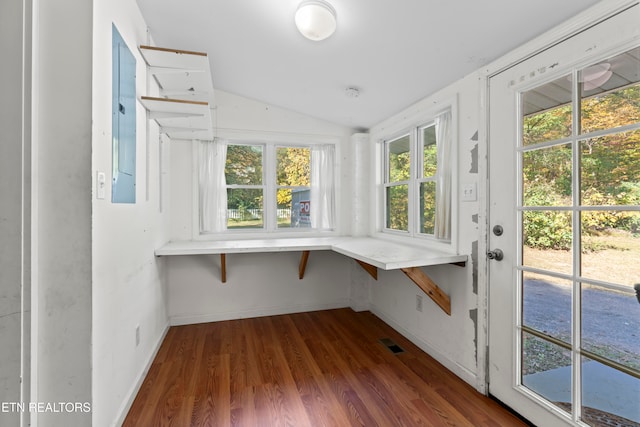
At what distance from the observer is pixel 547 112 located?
4.76 feet

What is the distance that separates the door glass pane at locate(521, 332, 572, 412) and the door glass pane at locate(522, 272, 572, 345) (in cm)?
7

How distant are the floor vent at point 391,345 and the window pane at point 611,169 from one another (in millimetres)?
1653

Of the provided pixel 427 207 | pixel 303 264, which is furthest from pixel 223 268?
pixel 427 207

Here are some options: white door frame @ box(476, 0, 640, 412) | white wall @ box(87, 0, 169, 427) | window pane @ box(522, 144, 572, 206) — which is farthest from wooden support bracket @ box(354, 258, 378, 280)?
white wall @ box(87, 0, 169, 427)

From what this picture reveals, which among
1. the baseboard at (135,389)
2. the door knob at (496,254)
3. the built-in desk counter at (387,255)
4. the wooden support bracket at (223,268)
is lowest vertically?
the baseboard at (135,389)

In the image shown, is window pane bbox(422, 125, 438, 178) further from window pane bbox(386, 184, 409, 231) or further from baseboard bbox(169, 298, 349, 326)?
baseboard bbox(169, 298, 349, 326)

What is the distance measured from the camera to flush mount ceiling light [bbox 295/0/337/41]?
1.53 m

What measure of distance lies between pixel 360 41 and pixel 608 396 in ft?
7.19

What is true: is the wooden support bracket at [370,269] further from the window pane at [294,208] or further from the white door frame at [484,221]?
the white door frame at [484,221]

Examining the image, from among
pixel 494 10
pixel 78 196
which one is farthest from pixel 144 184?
pixel 494 10

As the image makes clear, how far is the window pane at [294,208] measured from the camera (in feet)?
10.5

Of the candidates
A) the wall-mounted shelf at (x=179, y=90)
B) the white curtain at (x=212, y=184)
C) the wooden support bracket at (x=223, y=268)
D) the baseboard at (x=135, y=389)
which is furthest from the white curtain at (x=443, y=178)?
the baseboard at (x=135, y=389)

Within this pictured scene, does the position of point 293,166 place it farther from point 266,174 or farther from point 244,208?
point 244,208

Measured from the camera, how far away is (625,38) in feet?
3.71
